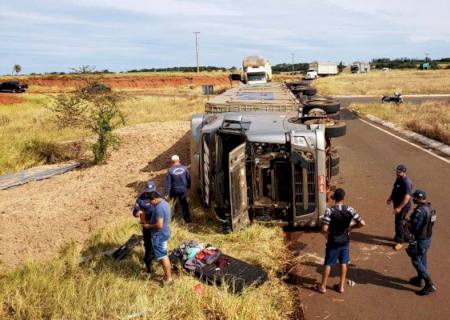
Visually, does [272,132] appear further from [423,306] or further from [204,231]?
[423,306]

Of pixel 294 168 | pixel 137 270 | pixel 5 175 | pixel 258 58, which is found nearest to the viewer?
pixel 137 270

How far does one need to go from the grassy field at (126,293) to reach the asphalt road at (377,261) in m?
0.51

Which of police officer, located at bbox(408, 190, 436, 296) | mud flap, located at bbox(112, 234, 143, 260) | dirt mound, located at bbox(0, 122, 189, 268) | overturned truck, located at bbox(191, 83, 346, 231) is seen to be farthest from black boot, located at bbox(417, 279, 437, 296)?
dirt mound, located at bbox(0, 122, 189, 268)

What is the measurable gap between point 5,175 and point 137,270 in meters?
11.5

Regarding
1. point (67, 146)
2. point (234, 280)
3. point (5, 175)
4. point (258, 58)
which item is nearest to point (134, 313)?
point (234, 280)

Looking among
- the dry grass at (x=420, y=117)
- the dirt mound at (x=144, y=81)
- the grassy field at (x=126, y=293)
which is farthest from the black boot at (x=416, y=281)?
the dirt mound at (x=144, y=81)

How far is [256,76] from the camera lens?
32875 mm

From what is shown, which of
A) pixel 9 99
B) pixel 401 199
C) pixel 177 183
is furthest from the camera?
pixel 9 99

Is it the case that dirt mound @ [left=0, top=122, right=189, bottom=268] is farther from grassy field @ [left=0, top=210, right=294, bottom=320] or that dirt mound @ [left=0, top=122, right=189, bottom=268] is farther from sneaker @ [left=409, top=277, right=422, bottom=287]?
sneaker @ [left=409, top=277, right=422, bottom=287]

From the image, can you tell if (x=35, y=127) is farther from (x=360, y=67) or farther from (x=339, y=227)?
(x=360, y=67)

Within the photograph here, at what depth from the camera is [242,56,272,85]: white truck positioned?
107 feet

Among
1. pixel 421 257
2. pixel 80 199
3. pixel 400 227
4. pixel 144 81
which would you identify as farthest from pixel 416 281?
pixel 144 81

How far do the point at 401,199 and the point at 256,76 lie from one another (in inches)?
1030

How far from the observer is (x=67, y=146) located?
63.4 ft
